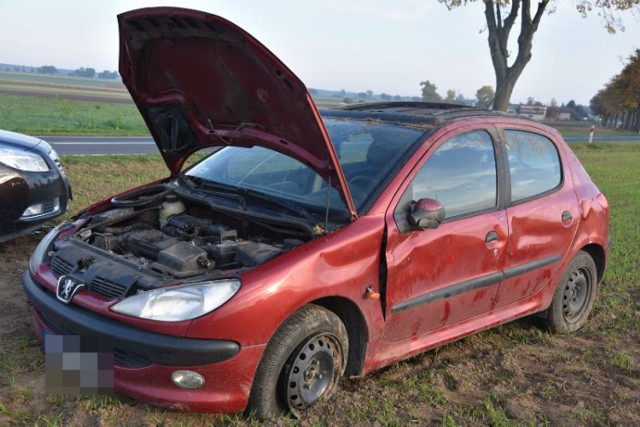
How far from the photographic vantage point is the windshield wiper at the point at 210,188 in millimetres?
4031

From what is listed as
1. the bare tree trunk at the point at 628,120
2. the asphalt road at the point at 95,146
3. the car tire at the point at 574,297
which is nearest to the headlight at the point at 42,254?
the car tire at the point at 574,297

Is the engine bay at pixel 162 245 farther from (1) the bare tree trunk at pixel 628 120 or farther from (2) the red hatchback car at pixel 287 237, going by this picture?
(1) the bare tree trunk at pixel 628 120

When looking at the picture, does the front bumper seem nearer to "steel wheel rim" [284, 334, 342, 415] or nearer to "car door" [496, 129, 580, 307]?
"steel wheel rim" [284, 334, 342, 415]

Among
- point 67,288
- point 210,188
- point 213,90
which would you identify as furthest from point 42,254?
point 213,90

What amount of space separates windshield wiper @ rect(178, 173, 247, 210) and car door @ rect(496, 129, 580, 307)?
1801 mm

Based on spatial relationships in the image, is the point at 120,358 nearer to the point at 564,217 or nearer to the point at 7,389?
the point at 7,389

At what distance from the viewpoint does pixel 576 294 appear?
5.15 meters

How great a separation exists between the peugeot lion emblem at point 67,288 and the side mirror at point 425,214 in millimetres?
1800

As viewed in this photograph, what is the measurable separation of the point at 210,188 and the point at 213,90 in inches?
27.6

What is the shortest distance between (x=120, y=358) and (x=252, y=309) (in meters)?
0.68

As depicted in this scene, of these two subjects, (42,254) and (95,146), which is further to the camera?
(95,146)

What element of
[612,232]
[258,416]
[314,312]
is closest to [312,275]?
[314,312]

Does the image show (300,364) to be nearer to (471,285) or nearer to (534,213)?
(471,285)

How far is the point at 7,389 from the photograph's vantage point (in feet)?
10.7
